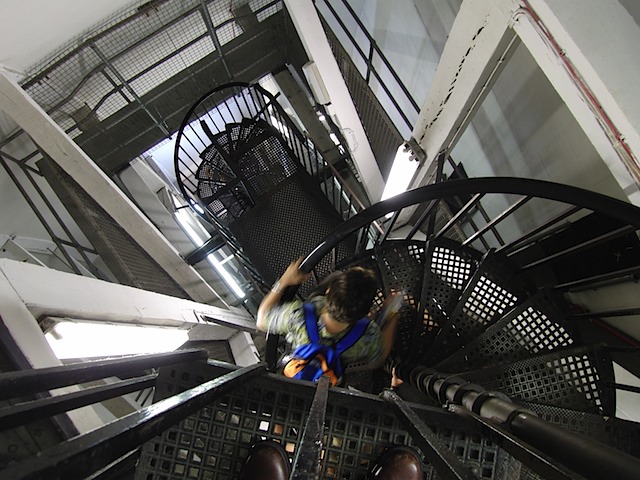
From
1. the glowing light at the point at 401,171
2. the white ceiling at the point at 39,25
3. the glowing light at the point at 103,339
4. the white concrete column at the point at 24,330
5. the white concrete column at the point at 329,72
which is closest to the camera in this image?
the white concrete column at the point at 24,330

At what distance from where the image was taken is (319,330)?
7.22 ft

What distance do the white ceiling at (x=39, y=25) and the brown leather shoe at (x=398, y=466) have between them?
8.78 ft

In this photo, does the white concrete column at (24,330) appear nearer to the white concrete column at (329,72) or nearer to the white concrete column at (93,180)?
the white concrete column at (93,180)

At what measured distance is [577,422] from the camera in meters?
2.04

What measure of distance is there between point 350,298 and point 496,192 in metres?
1.06

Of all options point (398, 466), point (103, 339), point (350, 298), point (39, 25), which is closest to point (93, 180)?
point (39, 25)

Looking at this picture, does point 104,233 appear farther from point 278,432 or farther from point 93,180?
point 278,432

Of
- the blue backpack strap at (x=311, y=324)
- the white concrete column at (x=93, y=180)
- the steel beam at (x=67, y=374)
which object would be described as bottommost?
the steel beam at (x=67, y=374)

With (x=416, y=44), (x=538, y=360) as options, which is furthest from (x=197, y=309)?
(x=416, y=44)

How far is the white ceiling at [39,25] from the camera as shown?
1846 millimetres

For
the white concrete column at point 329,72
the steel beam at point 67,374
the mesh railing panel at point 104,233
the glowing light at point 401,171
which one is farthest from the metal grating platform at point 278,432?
the white concrete column at point 329,72

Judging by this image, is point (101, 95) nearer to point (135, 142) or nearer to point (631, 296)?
point (135, 142)

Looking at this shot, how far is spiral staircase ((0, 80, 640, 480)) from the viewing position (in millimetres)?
759

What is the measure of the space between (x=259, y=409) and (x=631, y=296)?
244cm
